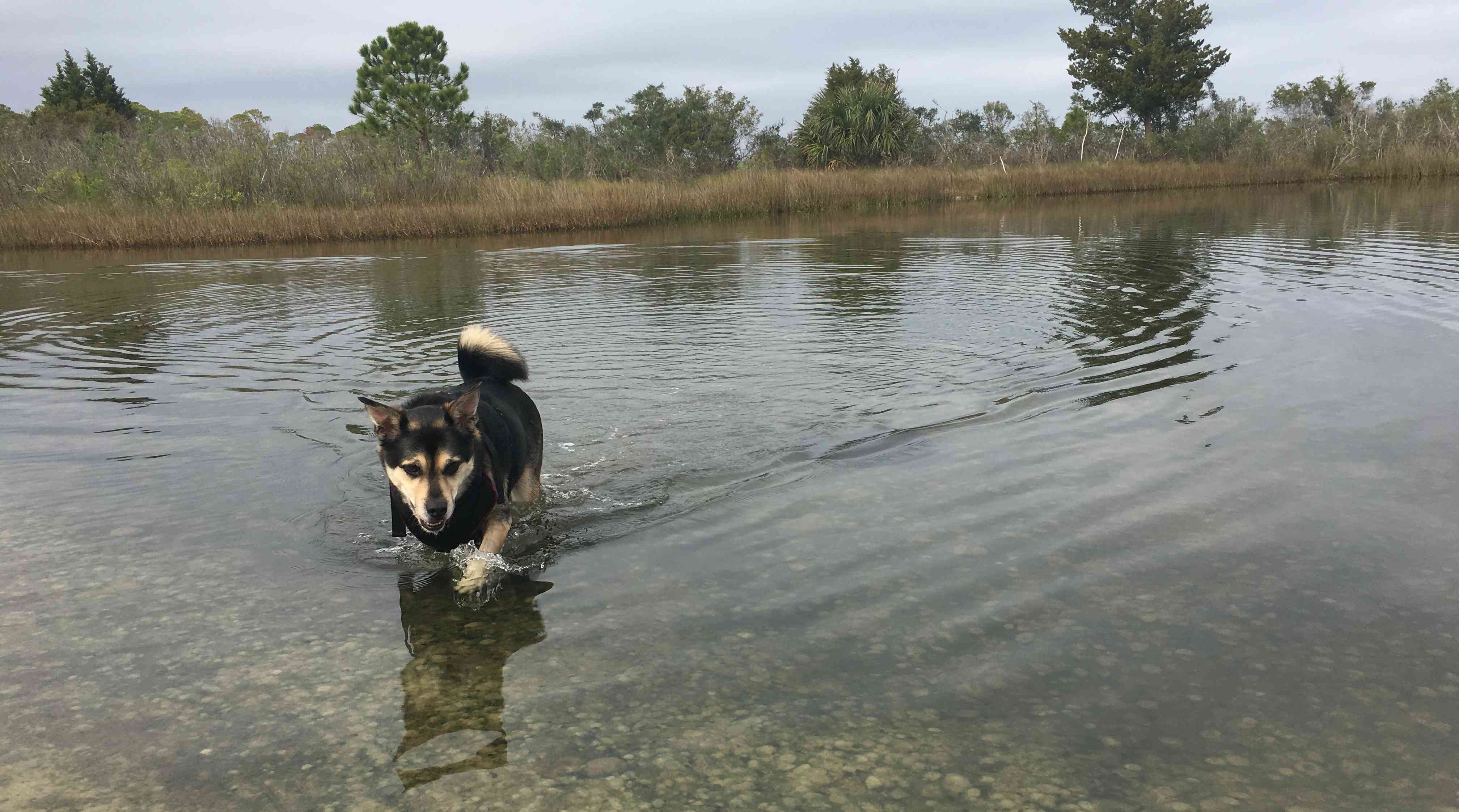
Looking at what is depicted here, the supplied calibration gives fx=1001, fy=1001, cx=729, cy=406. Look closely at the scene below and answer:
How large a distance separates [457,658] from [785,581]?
141cm

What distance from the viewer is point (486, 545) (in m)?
4.60

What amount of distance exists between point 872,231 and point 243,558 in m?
20.4

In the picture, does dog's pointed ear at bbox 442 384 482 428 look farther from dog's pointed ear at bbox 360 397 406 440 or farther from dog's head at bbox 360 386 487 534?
dog's pointed ear at bbox 360 397 406 440

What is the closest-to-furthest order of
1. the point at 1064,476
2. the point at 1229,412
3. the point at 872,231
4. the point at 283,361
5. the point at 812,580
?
the point at 812,580 < the point at 1064,476 < the point at 1229,412 < the point at 283,361 < the point at 872,231

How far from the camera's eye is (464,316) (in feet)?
40.8

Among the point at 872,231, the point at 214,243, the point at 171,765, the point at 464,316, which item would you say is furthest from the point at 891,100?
the point at 171,765

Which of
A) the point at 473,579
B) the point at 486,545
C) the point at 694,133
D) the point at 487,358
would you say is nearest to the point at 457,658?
the point at 473,579

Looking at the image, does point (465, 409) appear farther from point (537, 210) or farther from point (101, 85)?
point (101, 85)

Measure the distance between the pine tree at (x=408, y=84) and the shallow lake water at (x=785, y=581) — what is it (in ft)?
158

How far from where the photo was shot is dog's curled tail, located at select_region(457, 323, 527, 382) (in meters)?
5.47

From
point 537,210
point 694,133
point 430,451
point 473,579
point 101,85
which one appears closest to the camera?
point 430,451

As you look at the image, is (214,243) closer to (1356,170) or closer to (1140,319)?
(1140,319)

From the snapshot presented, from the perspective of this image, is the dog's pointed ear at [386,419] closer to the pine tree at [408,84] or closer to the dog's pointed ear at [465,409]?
the dog's pointed ear at [465,409]

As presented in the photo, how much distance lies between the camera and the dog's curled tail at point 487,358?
5.47 m
